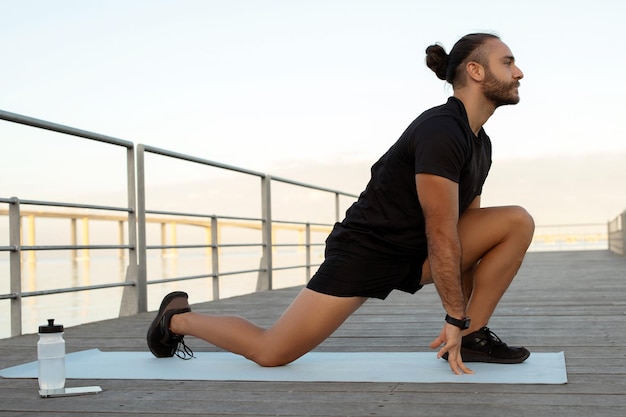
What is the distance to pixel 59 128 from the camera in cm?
324

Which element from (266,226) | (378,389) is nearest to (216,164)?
(266,226)

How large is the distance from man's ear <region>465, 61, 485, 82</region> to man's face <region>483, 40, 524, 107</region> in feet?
0.04

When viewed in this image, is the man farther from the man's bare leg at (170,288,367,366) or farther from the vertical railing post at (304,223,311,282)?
the vertical railing post at (304,223,311,282)

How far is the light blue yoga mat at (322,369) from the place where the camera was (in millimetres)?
1844

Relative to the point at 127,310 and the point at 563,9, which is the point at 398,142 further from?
the point at 563,9

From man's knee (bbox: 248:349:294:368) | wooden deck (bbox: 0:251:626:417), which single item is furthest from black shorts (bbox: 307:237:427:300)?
wooden deck (bbox: 0:251:626:417)

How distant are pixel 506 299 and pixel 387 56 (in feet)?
23.7

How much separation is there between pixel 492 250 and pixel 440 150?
43 centimetres

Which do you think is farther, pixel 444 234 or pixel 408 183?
pixel 408 183

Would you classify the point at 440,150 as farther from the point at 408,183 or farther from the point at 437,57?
the point at 437,57

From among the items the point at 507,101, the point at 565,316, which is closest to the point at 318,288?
the point at 507,101

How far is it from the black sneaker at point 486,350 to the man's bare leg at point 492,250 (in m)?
0.04

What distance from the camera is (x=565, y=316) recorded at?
3273 mm

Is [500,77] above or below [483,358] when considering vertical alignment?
above
